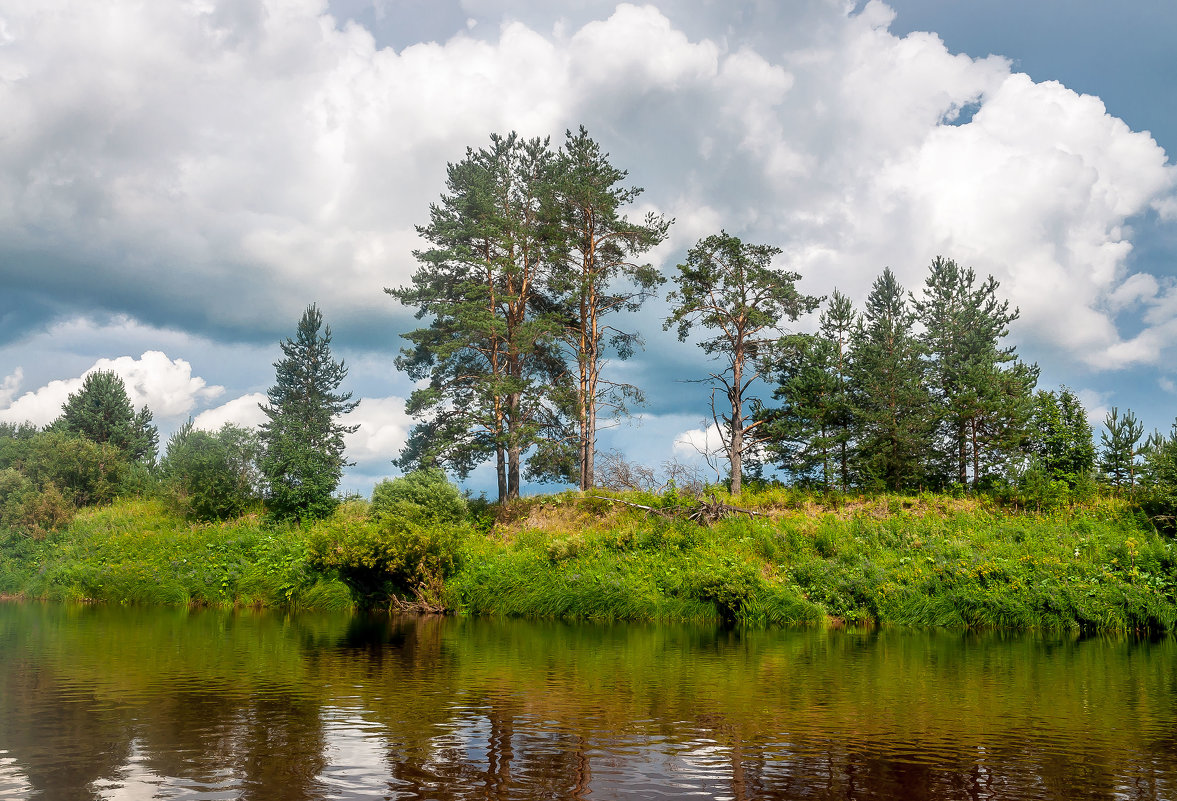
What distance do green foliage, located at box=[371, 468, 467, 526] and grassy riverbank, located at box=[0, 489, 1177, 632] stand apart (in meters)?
1.44

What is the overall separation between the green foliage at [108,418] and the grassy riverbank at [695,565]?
24595 mm

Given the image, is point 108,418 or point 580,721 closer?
point 580,721

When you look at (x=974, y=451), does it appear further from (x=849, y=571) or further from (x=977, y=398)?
(x=849, y=571)

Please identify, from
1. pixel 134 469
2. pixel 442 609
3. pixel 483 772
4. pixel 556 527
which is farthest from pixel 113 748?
pixel 134 469

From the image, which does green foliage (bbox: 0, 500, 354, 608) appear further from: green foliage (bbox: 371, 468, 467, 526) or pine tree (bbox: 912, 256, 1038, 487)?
pine tree (bbox: 912, 256, 1038, 487)

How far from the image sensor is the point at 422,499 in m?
33.2

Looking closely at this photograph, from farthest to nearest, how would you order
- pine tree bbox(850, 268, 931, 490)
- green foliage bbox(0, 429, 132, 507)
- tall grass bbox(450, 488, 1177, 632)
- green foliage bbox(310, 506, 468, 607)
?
green foliage bbox(0, 429, 132, 507), pine tree bbox(850, 268, 931, 490), green foliage bbox(310, 506, 468, 607), tall grass bbox(450, 488, 1177, 632)

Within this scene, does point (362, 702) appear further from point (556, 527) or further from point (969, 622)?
point (556, 527)

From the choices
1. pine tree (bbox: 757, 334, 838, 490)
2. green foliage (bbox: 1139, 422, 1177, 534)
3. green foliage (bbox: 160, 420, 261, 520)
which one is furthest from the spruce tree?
green foliage (bbox: 160, 420, 261, 520)

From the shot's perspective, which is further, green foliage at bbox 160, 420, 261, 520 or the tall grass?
green foliage at bbox 160, 420, 261, 520

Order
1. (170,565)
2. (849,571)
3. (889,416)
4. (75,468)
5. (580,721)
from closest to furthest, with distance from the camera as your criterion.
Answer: (580,721) < (849,571) < (170,565) < (889,416) < (75,468)

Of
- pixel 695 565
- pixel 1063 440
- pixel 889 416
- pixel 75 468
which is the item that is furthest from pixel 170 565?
pixel 1063 440

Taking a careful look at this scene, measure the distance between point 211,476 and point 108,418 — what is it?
26955mm

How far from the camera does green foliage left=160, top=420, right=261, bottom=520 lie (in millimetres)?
41719
